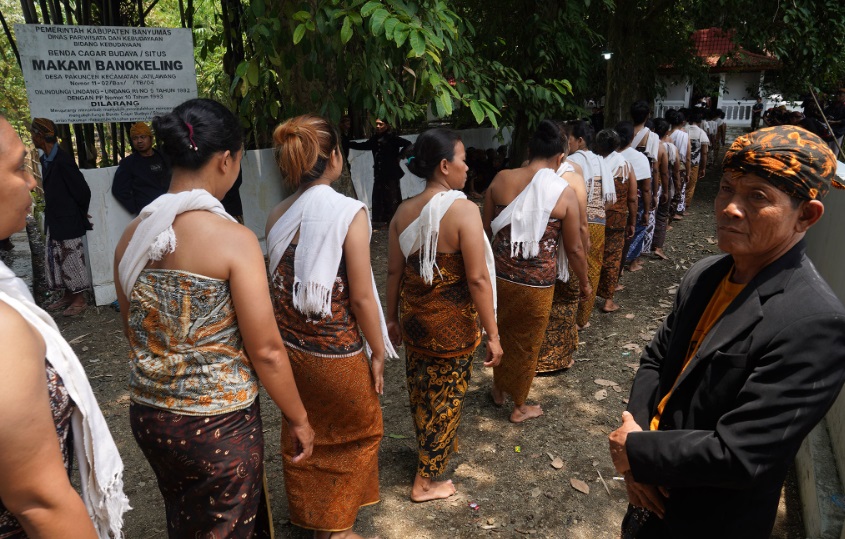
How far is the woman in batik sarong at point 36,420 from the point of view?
3.37ft

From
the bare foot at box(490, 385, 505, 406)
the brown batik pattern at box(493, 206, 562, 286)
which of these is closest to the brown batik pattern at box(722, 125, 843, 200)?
the brown batik pattern at box(493, 206, 562, 286)

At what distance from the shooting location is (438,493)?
3146mm

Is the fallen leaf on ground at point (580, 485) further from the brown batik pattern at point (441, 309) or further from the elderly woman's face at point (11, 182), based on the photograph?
the elderly woman's face at point (11, 182)

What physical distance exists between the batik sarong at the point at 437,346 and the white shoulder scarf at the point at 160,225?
133cm

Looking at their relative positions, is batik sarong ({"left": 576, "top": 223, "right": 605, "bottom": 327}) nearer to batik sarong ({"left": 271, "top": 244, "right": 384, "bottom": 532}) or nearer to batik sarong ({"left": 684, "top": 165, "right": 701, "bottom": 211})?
batik sarong ({"left": 271, "top": 244, "right": 384, "bottom": 532})

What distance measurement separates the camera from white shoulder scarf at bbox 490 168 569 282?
3732 mm

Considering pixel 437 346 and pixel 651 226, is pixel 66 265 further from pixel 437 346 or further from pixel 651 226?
pixel 651 226

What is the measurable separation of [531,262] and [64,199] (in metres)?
4.42

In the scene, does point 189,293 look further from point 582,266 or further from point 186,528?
point 582,266

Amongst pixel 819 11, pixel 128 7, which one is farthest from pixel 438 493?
pixel 819 11

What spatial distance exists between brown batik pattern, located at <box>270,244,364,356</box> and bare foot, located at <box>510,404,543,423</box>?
177 cm

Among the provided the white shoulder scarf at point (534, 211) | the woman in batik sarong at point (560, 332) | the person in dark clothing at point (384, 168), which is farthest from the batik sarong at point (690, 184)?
the white shoulder scarf at point (534, 211)

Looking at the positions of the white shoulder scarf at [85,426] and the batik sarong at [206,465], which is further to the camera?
the batik sarong at [206,465]

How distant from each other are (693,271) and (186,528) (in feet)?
6.01
